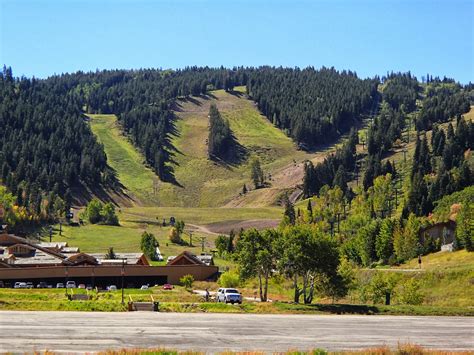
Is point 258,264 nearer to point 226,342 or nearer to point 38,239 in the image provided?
point 226,342

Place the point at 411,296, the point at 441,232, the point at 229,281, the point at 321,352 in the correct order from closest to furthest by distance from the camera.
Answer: the point at 321,352, the point at 411,296, the point at 229,281, the point at 441,232

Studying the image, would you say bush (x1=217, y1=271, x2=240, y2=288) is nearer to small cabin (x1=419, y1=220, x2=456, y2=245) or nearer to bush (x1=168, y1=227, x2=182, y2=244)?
small cabin (x1=419, y1=220, x2=456, y2=245)

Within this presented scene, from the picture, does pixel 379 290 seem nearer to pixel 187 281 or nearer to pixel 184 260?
pixel 187 281

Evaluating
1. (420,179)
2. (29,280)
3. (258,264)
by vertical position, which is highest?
(420,179)

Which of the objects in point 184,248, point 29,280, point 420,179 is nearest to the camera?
point 29,280

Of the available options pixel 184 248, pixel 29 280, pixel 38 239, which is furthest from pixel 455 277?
pixel 38 239

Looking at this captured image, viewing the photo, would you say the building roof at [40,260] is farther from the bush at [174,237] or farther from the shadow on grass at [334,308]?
the shadow on grass at [334,308]

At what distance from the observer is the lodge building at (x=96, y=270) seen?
11788cm

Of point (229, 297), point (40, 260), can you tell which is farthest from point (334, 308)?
point (40, 260)

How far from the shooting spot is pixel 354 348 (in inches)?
1547

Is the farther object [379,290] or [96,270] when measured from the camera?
[96,270]

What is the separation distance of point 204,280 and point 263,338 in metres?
80.8

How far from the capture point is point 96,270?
11944 centimetres

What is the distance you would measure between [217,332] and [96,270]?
77939 millimetres
